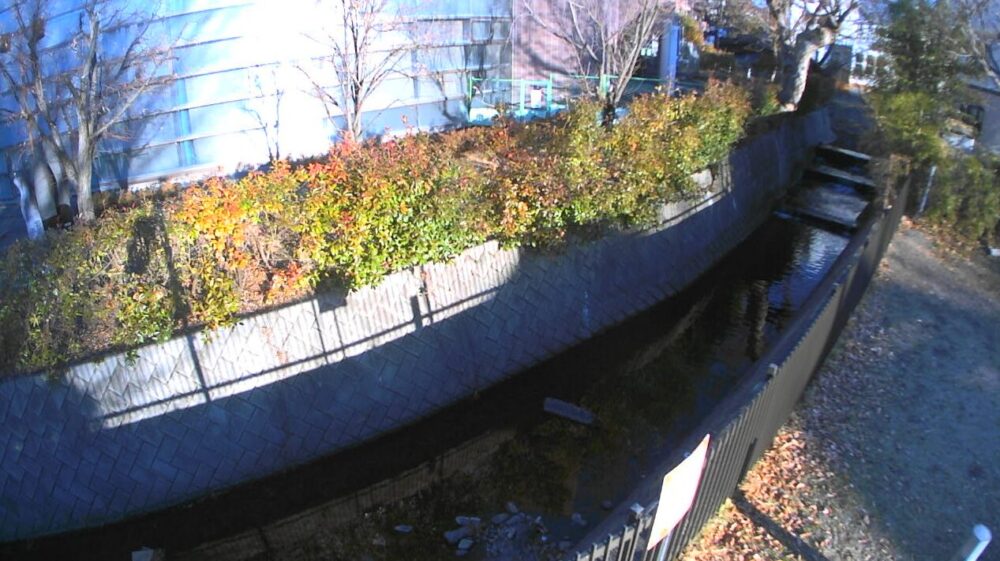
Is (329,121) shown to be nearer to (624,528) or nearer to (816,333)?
(816,333)

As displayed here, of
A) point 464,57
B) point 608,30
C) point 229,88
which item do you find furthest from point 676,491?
point 464,57

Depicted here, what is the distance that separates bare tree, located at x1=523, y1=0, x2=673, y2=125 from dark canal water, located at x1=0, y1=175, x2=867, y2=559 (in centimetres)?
513

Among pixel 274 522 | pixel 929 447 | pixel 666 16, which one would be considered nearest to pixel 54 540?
pixel 274 522

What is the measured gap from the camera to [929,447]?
7070 millimetres

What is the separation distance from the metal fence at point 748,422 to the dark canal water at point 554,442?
5.89 feet

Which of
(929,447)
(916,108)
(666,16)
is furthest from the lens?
(666,16)

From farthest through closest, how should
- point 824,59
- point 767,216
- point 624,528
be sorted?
point 824,59, point 767,216, point 624,528

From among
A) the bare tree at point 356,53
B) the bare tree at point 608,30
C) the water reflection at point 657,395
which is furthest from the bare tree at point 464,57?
the water reflection at point 657,395

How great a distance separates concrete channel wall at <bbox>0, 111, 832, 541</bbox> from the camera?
24.1ft

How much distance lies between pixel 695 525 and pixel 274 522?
492 cm

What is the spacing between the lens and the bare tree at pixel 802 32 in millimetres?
18141

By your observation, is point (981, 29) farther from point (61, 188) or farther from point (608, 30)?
point (61, 188)

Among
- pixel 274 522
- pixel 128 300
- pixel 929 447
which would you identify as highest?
pixel 128 300

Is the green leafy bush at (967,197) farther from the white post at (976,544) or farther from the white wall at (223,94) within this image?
the white wall at (223,94)
